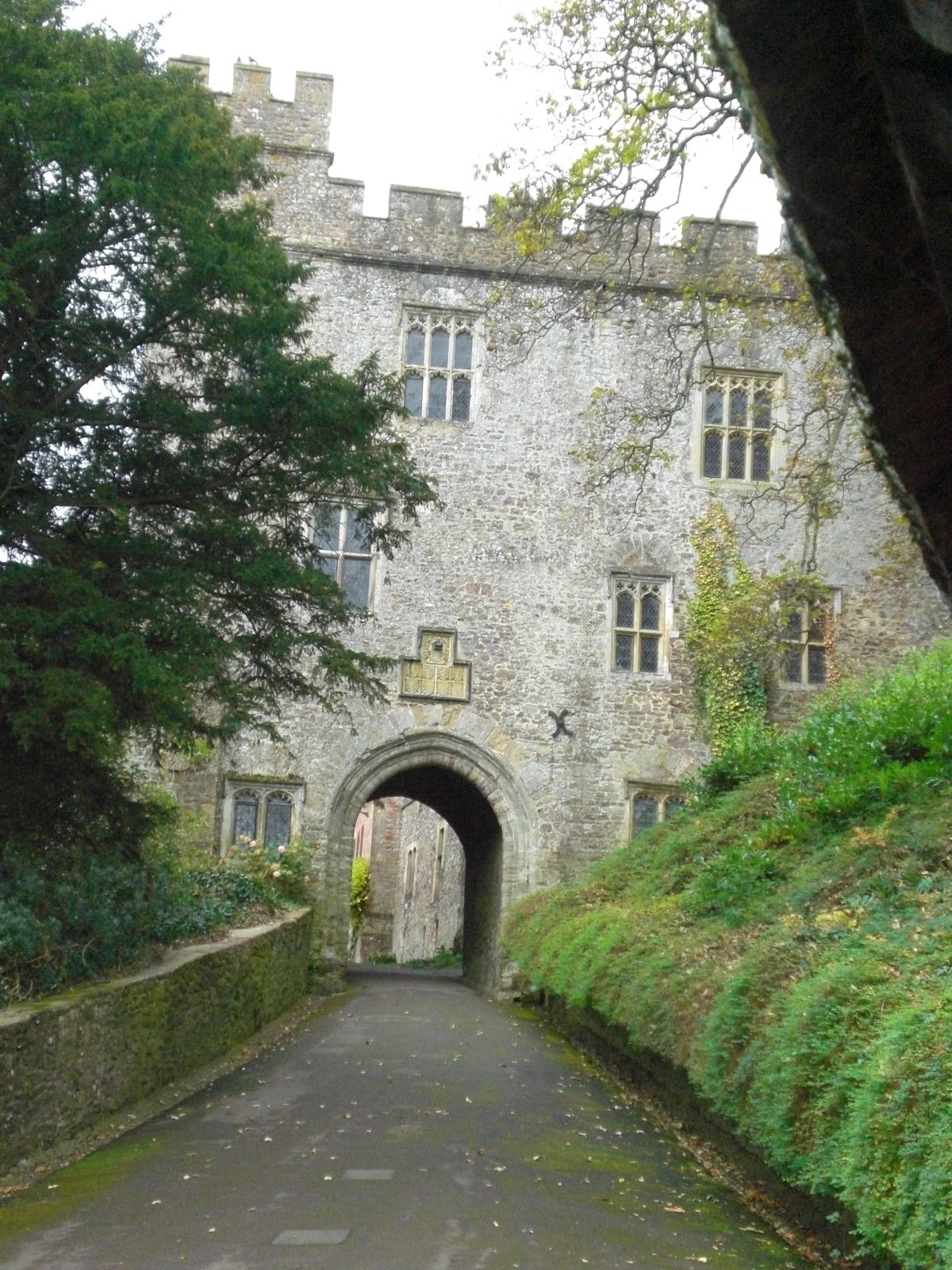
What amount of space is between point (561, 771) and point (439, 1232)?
12355mm

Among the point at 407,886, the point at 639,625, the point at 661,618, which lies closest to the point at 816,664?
the point at 661,618

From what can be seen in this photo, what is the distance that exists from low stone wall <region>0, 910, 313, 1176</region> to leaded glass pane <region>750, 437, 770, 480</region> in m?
10.2

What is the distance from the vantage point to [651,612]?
17875 mm

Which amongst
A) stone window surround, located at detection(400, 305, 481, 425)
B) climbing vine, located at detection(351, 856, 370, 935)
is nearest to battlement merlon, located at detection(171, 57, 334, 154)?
stone window surround, located at detection(400, 305, 481, 425)

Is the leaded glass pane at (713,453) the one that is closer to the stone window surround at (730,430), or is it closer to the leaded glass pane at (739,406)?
the stone window surround at (730,430)

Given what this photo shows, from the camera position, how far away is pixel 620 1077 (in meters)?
9.78

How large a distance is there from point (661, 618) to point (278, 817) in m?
5.84

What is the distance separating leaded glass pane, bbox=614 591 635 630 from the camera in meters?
17.8

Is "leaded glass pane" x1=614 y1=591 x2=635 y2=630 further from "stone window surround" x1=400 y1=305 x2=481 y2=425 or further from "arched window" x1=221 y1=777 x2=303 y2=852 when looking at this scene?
"arched window" x1=221 y1=777 x2=303 y2=852

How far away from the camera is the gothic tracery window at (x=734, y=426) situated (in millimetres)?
18312

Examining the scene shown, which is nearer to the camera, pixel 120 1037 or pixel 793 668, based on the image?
pixel 120 1037

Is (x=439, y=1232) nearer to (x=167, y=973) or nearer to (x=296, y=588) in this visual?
(x=167, y=973)

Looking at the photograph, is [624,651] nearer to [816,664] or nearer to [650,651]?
[650,651]

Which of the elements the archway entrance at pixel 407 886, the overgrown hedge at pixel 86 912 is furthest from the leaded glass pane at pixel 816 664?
the overgrown hedge at pixel 86 912
